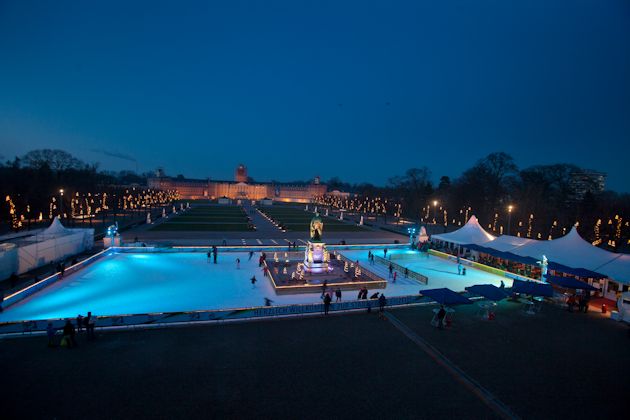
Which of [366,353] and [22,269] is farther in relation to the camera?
[22,269]

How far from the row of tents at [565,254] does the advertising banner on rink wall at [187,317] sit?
14.9 m

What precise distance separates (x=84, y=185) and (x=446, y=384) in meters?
83.3

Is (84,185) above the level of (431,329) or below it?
above

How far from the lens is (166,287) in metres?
20.9

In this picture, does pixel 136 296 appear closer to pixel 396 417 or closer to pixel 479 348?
pixel 396 417

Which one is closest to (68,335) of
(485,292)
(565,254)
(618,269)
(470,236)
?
(485,292)

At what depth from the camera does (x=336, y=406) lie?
8945mm

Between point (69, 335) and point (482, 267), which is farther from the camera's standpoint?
point (482, 267)

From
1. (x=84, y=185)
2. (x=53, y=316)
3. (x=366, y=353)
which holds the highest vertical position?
(x=84, y=185)

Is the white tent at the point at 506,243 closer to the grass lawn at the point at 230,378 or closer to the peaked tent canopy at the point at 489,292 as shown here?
the peaked tent canopy at the point at 489,292

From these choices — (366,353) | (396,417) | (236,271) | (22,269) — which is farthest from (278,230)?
(396,417)

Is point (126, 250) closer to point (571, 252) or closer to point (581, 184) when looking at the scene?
point (571, 252)

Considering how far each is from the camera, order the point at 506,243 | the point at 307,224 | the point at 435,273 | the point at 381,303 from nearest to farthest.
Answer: the point at 381,303
the point at 435,273
the point at 506,243
the point at 307,224

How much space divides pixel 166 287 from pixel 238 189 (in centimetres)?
16016
